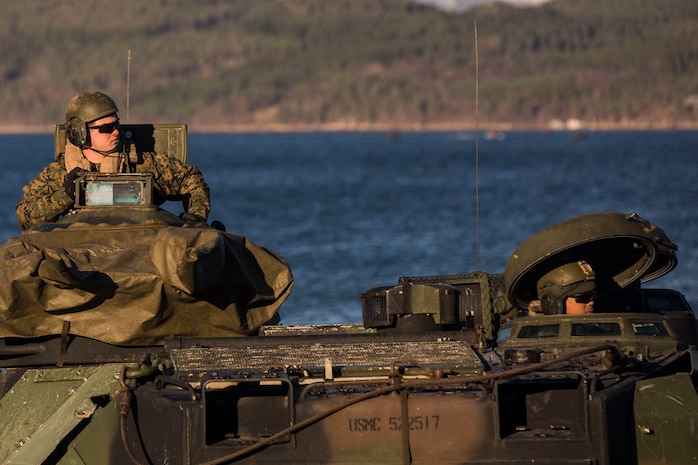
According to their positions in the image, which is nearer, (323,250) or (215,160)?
(323,250)

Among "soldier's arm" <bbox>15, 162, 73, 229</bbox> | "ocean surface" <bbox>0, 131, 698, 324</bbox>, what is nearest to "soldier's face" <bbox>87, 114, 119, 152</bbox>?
"soldier's arm" <bbox>15, 162, 73, 229</bbox>

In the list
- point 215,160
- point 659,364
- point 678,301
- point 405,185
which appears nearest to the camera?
point 659,364

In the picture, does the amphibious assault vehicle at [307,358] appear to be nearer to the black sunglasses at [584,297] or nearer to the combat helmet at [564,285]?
the combat helmet at [564,285]

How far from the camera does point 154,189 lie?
16062 millimetres

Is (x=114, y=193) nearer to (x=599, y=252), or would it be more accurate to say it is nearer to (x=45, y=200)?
(x=45, y=200)

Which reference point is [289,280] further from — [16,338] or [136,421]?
[136,421]

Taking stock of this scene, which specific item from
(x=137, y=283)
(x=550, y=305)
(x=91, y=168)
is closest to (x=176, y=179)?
(x=91, y=168)

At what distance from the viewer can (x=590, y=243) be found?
1517 centimetres

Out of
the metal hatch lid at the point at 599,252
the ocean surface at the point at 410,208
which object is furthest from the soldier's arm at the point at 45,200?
Result: the metal hatch lid at the point at 599,252

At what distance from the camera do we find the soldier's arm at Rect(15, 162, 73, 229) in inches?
619

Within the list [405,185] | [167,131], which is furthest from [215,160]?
[167,131]

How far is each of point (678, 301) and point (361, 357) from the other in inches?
188

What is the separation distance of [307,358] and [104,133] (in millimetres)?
4135

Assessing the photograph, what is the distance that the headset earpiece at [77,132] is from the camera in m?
15.7
